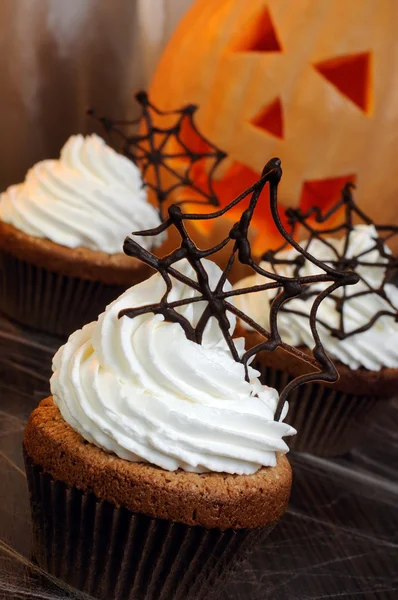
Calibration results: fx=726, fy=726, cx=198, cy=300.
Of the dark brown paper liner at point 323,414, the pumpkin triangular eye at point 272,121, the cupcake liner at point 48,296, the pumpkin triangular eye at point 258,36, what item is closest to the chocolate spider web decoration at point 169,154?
the pumpkin triangular eye at point 272,121

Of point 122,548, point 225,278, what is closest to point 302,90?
point 225,278

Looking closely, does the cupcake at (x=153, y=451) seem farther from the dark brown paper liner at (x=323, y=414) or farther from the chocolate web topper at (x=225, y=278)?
the dark brown paper liner at (x=323, y=414)

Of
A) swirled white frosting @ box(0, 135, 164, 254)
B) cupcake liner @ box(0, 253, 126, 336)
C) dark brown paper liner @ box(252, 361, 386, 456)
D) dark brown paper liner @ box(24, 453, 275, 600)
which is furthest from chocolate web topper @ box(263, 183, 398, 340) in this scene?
dark brown paper liner @ box(24, 453, 275, 600)

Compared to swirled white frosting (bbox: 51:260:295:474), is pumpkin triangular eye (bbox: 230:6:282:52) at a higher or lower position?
higher

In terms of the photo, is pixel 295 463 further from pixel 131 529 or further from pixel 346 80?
pixel 346 80

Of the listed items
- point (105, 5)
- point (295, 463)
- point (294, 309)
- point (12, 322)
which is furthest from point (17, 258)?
point (105, 5)

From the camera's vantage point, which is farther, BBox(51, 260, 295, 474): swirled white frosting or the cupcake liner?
the cupcake liner

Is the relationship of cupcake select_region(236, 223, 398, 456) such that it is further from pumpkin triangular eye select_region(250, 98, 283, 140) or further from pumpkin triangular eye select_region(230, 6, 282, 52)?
pumpkin triangular eye select_region(230, 6, 282, 52)
